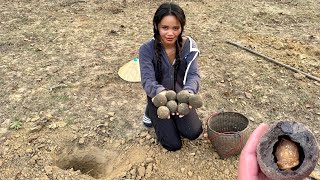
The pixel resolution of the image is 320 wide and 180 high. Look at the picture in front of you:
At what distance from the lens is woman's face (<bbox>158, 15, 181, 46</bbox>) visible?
2508 mm

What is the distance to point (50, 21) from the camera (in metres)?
5.32

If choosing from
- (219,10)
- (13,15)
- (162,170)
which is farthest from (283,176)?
(13,15)

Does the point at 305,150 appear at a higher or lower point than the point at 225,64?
higher

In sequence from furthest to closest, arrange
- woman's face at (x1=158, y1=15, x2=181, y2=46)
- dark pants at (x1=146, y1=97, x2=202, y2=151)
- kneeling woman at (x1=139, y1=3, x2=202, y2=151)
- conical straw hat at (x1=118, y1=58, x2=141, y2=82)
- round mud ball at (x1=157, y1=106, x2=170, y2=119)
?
conical straw hat at (x1=118, y1=58, x2=141, y2=82) < dark pants at (x1=146, y1=97, x2=202, y2=151) < kneeling woman at (x1=139, y1=3, x2=202, y2=151) < woman's face at (x1=158, y1=15, x2=181, y2=46) < round mud ball at (x1=157, y1=106, x2=170, y2=119)

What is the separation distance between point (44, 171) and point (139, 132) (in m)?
0.86

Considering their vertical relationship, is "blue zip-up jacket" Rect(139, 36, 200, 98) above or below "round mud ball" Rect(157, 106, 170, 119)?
above

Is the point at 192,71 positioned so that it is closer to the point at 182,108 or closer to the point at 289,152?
the point at 182,108

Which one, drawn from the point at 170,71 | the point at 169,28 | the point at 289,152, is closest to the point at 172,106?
the point at 170,71

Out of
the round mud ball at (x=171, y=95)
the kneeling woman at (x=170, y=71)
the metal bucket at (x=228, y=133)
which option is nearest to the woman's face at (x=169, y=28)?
the kneeling woman at (x=170, y=71)

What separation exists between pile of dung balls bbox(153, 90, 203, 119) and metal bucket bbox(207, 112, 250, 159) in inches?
14.1

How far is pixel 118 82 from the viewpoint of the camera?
379 centimetres

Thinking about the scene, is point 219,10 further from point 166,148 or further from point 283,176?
point 283,176

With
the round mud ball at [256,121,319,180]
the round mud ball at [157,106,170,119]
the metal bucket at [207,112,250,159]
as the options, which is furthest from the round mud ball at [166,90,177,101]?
the round mud ball at [256,121,319,180]

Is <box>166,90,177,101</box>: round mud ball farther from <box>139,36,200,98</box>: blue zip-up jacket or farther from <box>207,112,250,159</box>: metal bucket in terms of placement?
<box>207,112,250,159</box>: metal bucket
